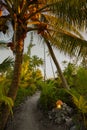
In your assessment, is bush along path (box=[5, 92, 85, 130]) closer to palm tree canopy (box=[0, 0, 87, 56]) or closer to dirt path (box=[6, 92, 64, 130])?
dirt path (box=[6, 92, 64, 130])

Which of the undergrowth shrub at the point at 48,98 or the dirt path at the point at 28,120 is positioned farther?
the undergrowth shrub at the point at 48,98

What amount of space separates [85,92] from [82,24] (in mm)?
3231

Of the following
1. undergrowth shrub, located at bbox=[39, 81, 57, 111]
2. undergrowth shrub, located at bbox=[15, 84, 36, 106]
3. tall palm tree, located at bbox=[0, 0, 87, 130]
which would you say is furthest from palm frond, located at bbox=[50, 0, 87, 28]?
undergrowth shrub, located at bbox=[15, 84, 36, 106]

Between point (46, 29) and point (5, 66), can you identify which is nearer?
point (5, 66)

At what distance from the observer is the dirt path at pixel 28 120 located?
45.0 ft

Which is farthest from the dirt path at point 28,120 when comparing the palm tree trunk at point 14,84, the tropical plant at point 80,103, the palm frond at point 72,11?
the palm frond at point 72,11

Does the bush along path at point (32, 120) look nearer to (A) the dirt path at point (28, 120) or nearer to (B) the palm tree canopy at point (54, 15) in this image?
(A) the dirt path at point (28, 120)

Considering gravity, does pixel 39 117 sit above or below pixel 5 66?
below

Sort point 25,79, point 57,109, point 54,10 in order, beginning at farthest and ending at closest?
point 25,79 → point 57,109 → point 54,10

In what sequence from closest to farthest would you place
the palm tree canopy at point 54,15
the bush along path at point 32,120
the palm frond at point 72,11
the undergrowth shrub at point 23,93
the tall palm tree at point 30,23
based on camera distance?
the palm frond at point 72,11, the palm tree canopy at point 54,15, the tall palm tree at point 30,23, the bush along path at point 32,120, the undergrowth shrub at point 23,93

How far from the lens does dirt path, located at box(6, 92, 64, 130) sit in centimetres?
1373

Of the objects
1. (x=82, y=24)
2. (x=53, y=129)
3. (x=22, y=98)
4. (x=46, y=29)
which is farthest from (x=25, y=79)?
(x=82, y=24)

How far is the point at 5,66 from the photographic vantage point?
445 inches

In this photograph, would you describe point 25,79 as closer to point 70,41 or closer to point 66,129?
point 66,129
